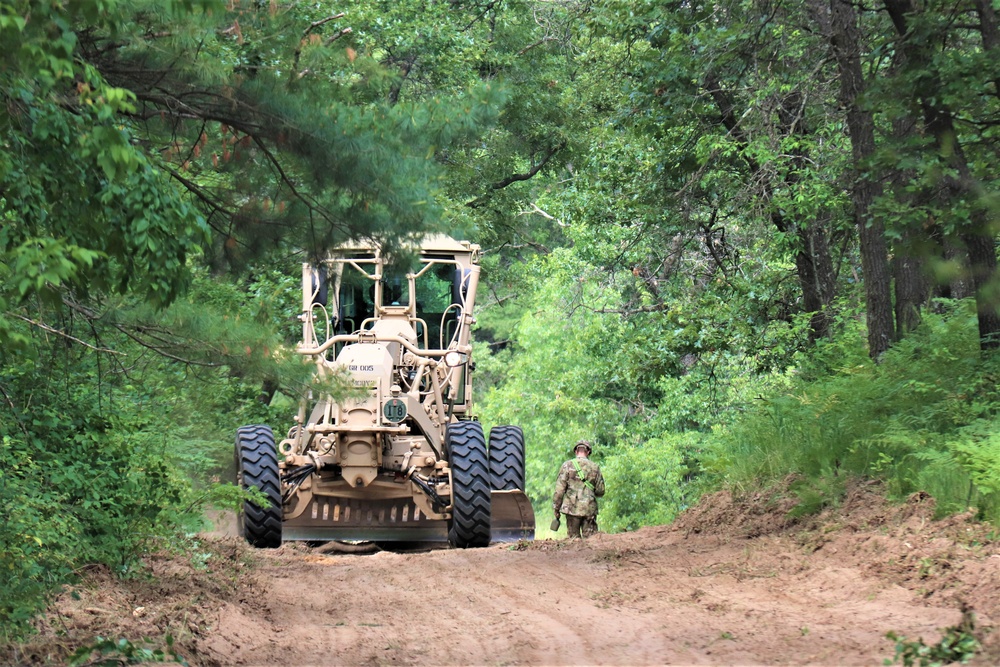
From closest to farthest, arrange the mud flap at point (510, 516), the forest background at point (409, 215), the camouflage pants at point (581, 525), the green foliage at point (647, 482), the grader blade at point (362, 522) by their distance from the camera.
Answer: the forest background at point (409, 215), the grader blade at point (362, 522), the mud flap at point (510, 516), the camouflage pants at point (581, 525), the green foliage at point (647, 482)

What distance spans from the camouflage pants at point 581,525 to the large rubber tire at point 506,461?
3.57ft

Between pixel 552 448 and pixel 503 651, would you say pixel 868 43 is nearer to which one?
pixel 503 651

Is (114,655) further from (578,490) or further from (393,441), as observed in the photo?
(578,490)

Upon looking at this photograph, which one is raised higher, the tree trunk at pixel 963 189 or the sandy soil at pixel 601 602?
the tree trunk at pixel 963 189

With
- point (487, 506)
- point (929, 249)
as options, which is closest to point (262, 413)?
point (487, 506)

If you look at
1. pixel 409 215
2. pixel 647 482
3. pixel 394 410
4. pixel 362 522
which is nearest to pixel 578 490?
pixel 362 522

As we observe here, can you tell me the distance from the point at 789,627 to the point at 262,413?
41.2 feet

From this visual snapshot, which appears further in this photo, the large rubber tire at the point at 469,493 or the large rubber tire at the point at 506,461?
the large rubber tire at the point at 506,461

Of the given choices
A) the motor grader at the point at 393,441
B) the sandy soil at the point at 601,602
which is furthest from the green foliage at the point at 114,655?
the motor grader at the point at 393,441

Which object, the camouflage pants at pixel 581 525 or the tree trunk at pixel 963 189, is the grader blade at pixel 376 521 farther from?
the tree trunk at pixel 963 189

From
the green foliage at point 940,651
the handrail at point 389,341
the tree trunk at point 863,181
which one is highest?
the tree trunk at point 863,181

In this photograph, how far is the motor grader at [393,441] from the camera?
13258mm

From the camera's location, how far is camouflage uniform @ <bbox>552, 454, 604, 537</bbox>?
596 inches

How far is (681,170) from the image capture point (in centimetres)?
1541
